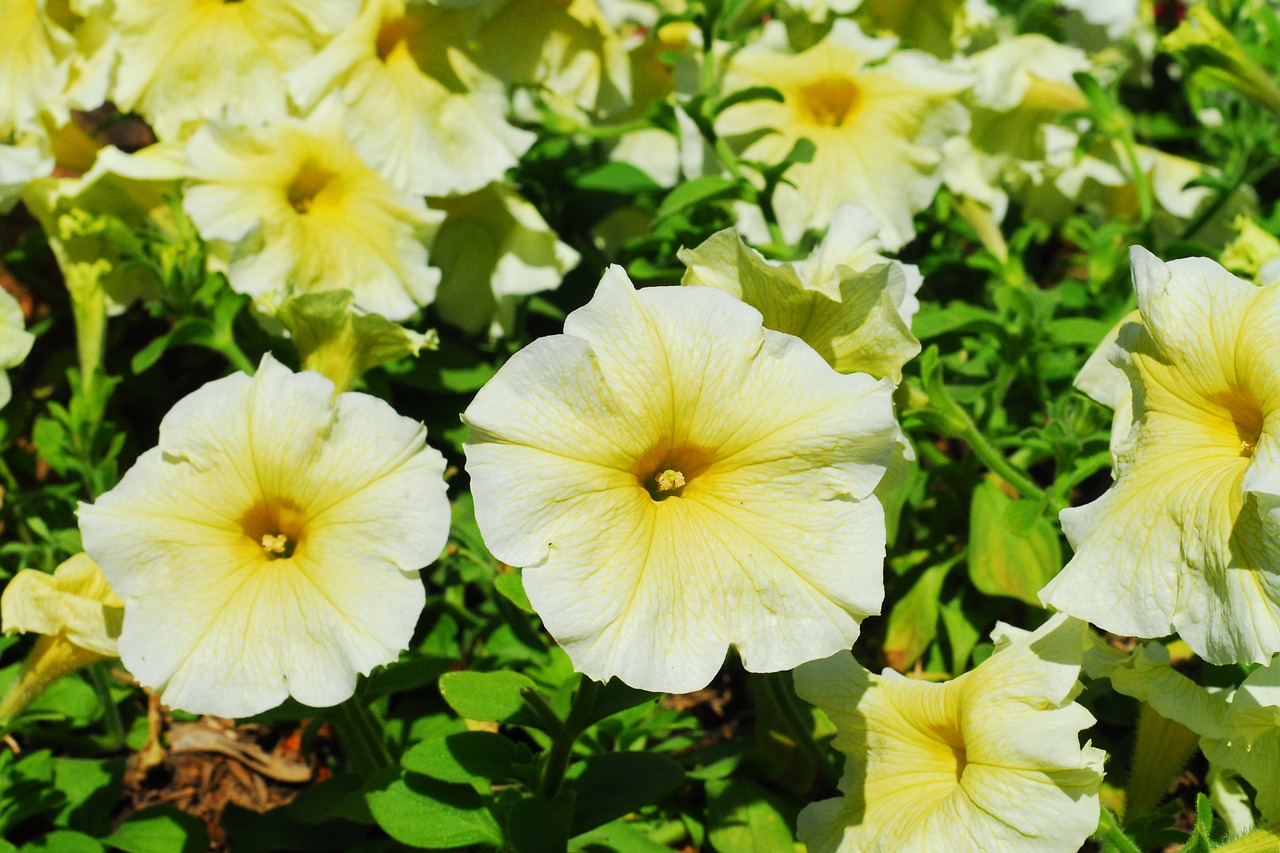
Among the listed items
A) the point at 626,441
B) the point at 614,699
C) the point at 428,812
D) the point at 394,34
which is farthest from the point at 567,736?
the point at 394,34

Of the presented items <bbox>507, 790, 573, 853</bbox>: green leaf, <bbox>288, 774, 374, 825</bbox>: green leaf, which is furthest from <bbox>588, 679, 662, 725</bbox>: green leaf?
<bbox>288, 774, 374, 825</bbox>: green leaf

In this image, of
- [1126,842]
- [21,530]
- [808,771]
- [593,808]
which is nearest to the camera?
[1126,842]

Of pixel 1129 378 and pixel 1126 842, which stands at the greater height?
pixel 1129 378

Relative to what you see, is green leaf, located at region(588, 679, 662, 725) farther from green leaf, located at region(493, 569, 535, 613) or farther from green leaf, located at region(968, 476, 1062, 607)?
green leaf, located at region(968, 476, 1062, 607)

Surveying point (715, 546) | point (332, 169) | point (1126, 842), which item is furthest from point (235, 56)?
point (1126, 842)

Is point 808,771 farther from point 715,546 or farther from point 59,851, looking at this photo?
point 59,851

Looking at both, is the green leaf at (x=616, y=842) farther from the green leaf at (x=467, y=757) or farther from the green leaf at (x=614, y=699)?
the green leaf at (x=614, y=699)

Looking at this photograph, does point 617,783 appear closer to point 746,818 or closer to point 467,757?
point 467,757
